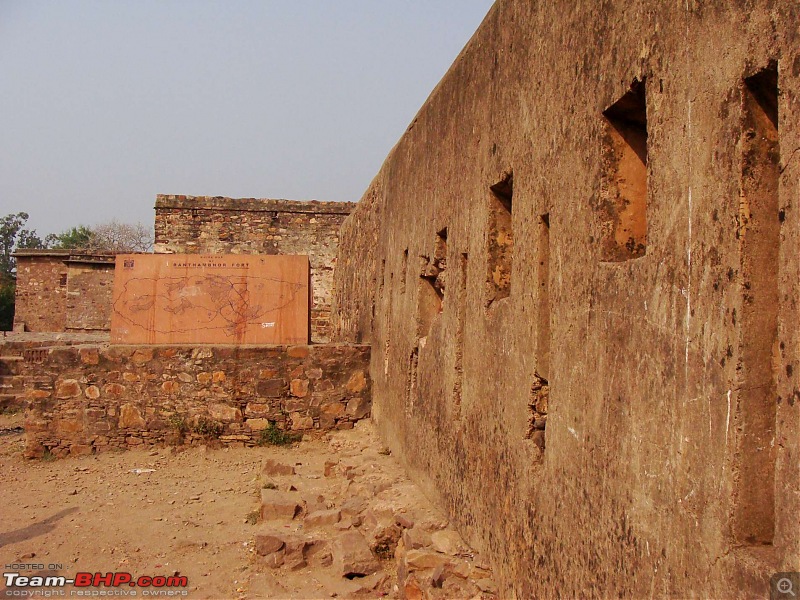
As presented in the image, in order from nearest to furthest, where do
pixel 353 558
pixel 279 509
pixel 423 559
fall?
pixel 423 559
pixel 353 558
pixel 279 509

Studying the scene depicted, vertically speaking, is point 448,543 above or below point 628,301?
below

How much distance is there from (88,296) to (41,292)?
2.75 meters

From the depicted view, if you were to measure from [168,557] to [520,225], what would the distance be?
11.7 feet

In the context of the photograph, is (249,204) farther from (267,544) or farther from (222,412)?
(267,544)

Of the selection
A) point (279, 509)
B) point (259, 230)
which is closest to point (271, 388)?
point (279, 509)

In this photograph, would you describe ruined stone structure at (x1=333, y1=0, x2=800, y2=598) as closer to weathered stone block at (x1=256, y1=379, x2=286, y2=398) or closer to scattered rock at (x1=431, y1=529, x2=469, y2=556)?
scattered rock at (x1=431, y1=529, x2=469, y2=556)

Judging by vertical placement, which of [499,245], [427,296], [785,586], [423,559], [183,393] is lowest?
[423,559]

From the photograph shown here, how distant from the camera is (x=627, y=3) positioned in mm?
2539

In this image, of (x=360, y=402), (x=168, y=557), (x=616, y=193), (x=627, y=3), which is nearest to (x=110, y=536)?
(x=168, y=557)

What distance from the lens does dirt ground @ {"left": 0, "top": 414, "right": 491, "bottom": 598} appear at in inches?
190

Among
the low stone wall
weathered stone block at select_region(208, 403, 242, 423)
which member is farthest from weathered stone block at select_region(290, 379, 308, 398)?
weathered stone block at select_region(208, 403, 242, 423)

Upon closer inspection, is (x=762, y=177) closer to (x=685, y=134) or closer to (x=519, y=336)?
(x=685, y=134)

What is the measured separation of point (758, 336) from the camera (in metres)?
1.84

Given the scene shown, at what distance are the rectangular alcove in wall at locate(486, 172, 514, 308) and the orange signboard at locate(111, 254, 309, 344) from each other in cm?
548
